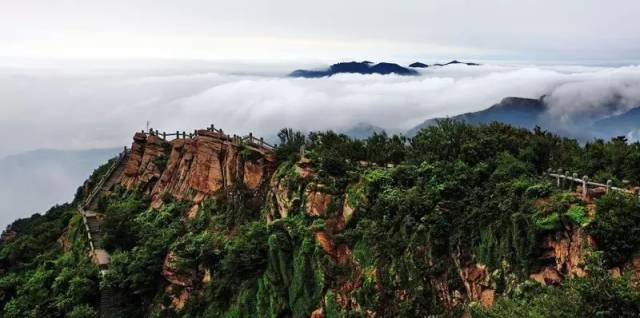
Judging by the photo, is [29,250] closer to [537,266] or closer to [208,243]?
[208,243]

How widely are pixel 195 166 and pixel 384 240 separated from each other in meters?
18.1

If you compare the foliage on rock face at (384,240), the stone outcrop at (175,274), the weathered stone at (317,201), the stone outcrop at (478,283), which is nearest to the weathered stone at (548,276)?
the foliage on rock face at (384,240)

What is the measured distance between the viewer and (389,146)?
92.1 ft

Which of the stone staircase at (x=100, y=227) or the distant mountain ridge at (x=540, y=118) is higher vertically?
the stone staircase at (x=100, y=227)

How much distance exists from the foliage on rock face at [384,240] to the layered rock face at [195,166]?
1.34 metres

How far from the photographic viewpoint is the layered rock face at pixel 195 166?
104 feet

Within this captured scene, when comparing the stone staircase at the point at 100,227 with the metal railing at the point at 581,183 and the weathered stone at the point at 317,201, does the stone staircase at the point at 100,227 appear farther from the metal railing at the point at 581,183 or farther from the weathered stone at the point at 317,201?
the metal railing at the point at 581,183

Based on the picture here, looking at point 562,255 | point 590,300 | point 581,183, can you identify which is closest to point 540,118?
point 581,183

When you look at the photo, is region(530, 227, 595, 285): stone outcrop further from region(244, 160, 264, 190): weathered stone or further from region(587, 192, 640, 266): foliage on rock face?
region(244, 160, 264, 190): weathered stone

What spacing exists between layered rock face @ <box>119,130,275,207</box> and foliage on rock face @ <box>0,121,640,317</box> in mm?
1337

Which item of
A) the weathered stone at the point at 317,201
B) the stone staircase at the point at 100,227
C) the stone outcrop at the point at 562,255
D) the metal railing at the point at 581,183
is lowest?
the stone staircase at the point at 100,227

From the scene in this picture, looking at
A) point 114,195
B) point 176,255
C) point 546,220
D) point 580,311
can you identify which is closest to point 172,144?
point 114,195

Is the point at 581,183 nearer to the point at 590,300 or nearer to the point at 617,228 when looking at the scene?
the point at 617,228

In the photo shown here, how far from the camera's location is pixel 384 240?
2088 cm
